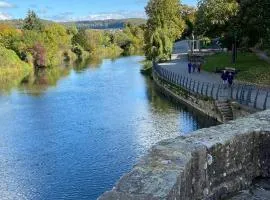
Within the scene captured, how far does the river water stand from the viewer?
62.6 feet

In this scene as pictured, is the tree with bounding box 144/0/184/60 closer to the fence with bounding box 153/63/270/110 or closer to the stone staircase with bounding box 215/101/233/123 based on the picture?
the fence with bounding box 153/63/270/110

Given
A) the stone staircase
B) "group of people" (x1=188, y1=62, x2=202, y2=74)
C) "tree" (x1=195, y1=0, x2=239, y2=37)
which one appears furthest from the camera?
"group of people" (x1=188, y1=62, x2=202, y2=74)

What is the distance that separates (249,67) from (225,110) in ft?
45.7

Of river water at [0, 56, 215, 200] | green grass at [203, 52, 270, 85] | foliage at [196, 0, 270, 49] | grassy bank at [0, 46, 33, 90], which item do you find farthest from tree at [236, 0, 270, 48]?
grassy bank at [0, 46, 33, 90]

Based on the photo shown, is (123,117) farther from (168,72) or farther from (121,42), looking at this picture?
(121,42)

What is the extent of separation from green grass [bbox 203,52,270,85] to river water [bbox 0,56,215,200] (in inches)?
220

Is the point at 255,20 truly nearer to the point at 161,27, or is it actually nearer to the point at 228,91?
the point at 228,91

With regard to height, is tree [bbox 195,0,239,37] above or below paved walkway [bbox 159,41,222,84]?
above

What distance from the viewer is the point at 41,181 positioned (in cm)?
1928

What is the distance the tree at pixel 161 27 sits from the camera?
207 ft

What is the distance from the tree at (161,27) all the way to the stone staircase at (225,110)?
33695mm

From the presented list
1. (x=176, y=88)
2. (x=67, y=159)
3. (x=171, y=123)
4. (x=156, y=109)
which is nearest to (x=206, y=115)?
(x=171, y=123)

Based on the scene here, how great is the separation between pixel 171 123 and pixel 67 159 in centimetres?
1000

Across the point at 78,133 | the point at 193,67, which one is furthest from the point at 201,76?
the point at 78,133
